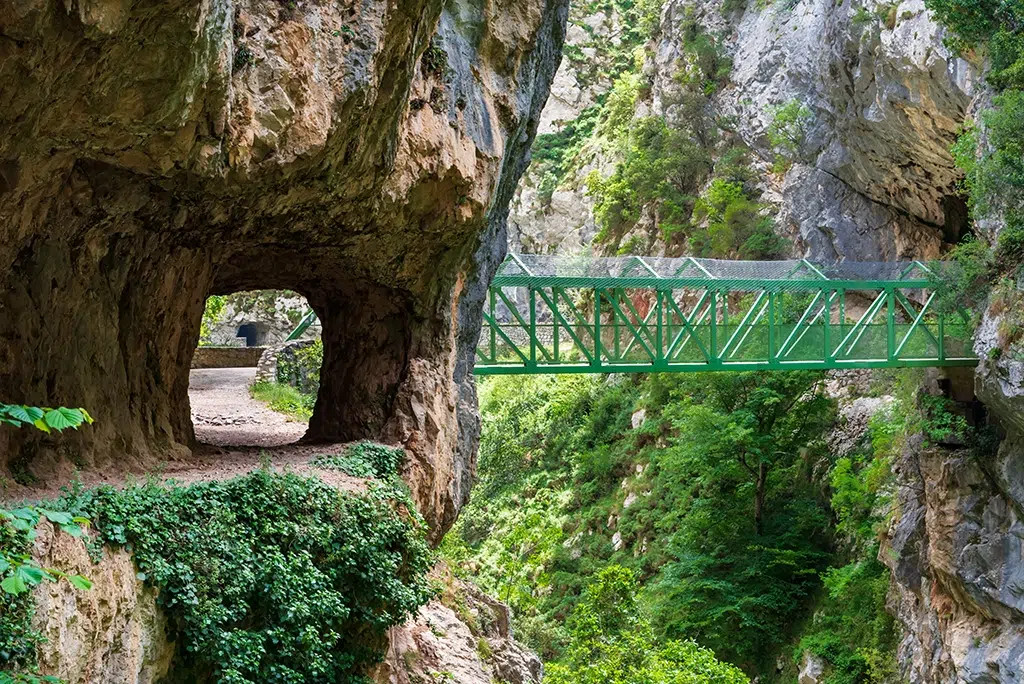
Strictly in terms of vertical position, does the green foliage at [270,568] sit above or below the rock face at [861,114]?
below

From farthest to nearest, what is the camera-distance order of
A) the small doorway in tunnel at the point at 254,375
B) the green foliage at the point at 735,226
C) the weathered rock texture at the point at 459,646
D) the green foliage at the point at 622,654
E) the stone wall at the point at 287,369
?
the green foliage at the point at 735,226, the stone wall at the point at 287,369, the small doorway in tunnel at the point at 254,375, the green foliage at the point at 622,654, the weathered rock texture at the point at 459,646

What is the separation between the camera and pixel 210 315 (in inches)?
1155

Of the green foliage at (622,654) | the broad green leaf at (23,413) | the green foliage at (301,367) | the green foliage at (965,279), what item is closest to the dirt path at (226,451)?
the green foliage at (301,367)

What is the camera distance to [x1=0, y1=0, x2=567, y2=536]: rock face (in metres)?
6.20

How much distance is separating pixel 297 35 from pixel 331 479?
13.6ft

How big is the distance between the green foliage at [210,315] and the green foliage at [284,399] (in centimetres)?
692

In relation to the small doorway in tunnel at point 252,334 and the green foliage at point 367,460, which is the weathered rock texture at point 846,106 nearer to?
the green foliage at point 367,460

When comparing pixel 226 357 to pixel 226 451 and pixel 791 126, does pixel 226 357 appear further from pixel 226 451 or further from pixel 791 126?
pixel 791 126

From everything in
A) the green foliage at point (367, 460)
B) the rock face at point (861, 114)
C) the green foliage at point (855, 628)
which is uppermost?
the rock face at point (861, 114)

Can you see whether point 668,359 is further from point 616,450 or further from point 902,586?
point 616,450

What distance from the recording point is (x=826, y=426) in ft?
84.7

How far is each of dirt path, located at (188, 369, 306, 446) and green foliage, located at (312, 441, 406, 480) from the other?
340 centimetres

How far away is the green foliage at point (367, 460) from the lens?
10164 millimetres

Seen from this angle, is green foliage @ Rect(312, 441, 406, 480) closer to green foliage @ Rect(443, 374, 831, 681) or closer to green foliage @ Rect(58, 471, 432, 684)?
green foliage @ Rect(58, 471, 432, 684)
